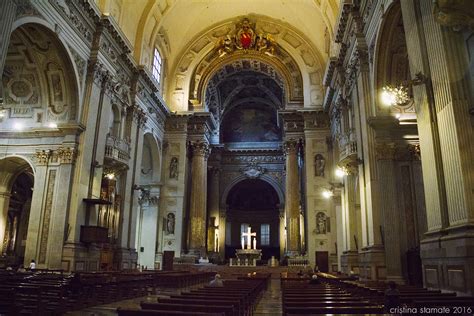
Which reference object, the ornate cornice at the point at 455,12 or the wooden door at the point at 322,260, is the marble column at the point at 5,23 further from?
the wooden door at the point at 322,260

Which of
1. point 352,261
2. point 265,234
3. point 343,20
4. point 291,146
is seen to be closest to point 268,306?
point 352,261

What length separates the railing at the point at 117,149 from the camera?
53.4ft

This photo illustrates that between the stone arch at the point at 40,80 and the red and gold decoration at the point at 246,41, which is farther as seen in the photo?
the red and gold decoration at the point at 246,41

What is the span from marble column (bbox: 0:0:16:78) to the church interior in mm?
52

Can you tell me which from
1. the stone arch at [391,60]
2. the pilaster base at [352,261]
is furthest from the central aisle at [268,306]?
the stone arch at [391,60]

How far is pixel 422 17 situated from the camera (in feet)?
27.3

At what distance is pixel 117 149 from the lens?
54.6ft

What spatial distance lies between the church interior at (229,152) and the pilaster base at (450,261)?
0.04m

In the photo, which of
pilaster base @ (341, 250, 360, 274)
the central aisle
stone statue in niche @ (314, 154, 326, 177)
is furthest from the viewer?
stone statue in niche @ (314, 154, 326, 177)

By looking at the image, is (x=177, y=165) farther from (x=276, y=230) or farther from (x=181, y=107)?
(x=276, y=230)

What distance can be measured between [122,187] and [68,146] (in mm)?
4227

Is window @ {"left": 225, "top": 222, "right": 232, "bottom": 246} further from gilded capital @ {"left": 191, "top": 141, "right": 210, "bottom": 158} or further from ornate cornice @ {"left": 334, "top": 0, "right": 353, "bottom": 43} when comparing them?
ornate cornice @ {"left": 334, "top": 0, "right": 353, "bottom": 43}

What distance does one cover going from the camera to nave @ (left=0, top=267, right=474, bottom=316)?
3.89m

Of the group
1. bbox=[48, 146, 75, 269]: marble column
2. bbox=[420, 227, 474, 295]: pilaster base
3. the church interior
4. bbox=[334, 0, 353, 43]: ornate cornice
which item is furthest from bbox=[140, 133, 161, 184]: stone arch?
bbox=[420, 227, 474, 295]: pilaster base
